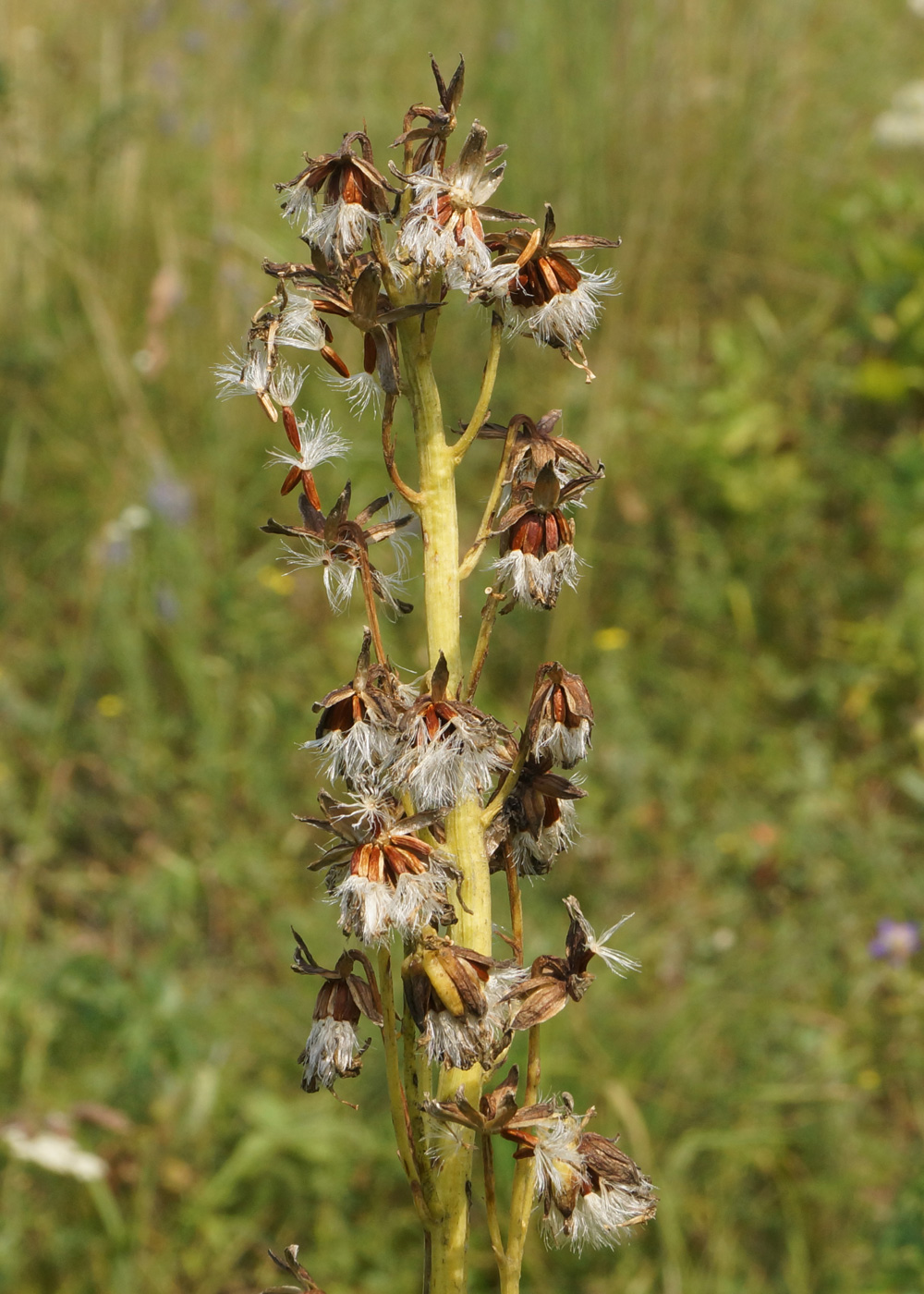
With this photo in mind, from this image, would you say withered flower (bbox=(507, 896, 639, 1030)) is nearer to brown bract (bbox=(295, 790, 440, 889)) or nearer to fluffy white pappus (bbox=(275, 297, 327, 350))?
brown bract (bbox=(295, 790, 440, 889))

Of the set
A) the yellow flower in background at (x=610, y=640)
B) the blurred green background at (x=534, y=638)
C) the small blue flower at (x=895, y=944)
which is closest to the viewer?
the blurred green background at (x=534, y=638)

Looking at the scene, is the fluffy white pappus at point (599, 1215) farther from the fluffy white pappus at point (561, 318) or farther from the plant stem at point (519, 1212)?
the fluffy white pappus at point (561, 318)

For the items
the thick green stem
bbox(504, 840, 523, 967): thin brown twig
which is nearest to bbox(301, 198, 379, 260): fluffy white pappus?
the thick green stem

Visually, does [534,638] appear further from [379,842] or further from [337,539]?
[379,842]

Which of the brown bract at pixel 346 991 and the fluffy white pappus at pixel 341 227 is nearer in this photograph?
the fluffy white pappus at pixel 341 227

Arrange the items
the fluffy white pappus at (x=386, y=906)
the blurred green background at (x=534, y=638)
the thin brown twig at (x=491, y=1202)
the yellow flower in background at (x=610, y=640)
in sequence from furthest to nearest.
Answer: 1. the yellow flower in background at (x=610, y=640)
2. the blurred green background at (x=534, y=638)
3. the thin brown twig at (x=491, y=1202)
4. the fluffy white pappus at (x=386, y=906)

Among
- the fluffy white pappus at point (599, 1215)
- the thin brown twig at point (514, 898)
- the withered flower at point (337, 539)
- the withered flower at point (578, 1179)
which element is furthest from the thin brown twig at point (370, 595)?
the fluffy white pappus at point (599, 1215)

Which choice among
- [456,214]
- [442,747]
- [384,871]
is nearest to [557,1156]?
[384,871]

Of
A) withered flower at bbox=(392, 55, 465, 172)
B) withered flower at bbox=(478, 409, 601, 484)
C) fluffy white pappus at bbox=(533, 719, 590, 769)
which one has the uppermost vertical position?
withered flower at bbox=(392, 55, 465, 172)
